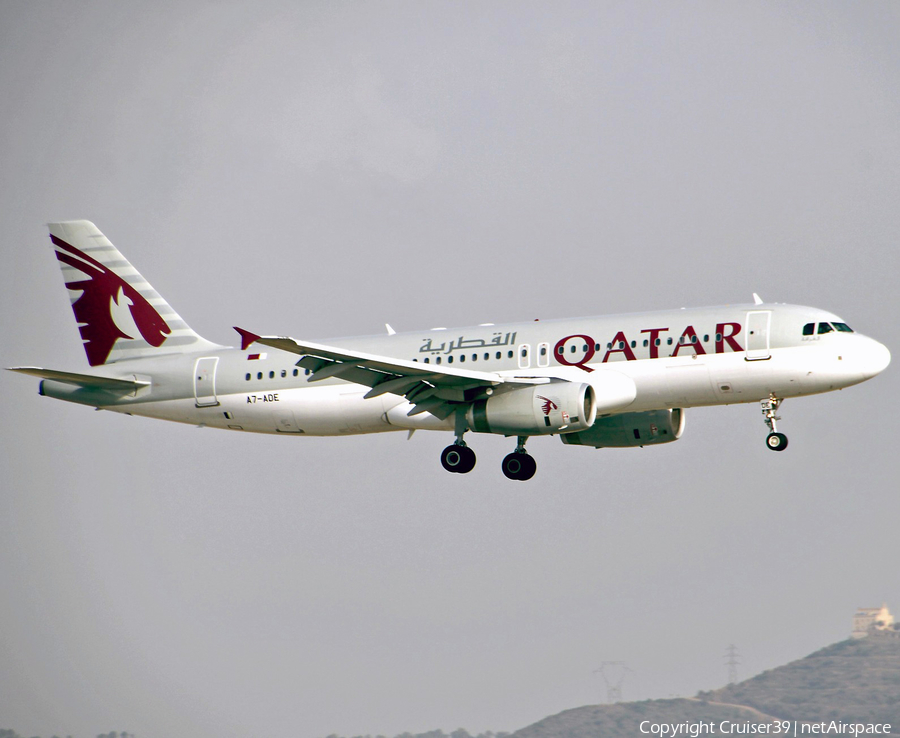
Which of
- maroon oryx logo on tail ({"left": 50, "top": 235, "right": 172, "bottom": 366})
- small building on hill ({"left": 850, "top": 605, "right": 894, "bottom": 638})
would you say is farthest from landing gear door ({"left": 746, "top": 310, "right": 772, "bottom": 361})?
small building on hill ({"left": 850, "top": 605, "right": 894, "bottom": 638})

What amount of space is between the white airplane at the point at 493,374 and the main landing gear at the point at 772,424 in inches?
1.5

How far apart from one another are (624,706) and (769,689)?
22181 millimetres

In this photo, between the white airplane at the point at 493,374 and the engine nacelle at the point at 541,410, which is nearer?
the engine nacelle at the point at 541,410

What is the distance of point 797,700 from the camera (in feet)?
346

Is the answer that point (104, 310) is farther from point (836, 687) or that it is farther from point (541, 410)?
point (836, 687)

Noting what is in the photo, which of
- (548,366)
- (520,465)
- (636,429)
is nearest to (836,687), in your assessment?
(636,429)

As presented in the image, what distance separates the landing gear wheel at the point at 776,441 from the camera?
37.4 m

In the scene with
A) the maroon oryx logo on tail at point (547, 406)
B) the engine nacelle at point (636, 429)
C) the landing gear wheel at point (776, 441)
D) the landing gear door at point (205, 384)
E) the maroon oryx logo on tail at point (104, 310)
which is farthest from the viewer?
the maroon oryx logo on tail at point (104, 310)

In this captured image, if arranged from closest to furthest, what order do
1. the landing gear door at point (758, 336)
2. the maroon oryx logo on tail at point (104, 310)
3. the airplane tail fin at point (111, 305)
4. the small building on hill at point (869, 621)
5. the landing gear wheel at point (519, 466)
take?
the landing gear door at point (758, 336)
the landing gear wheel at point (519, 466)
the airplane tail fin at point (111, 305)
the maroon oryx logo on tail at point (104, 310)
the small building on hill at point (869, 621)

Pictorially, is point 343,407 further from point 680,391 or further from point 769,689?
point 769,689

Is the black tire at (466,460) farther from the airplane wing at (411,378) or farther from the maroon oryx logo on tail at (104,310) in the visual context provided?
the maroon oryx logo on tail at (104,310)

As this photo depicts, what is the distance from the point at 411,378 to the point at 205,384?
383 inches

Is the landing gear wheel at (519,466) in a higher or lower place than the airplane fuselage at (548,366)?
lower

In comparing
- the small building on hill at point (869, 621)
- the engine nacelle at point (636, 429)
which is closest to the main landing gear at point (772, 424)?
the engine nacelle at point (636, 429)
